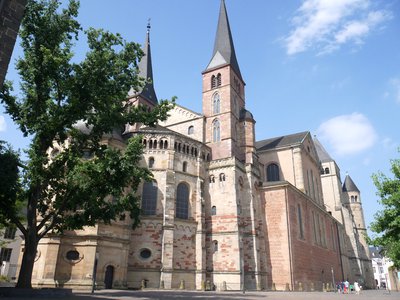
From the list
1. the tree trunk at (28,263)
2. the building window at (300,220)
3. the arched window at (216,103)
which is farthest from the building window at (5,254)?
the building window at (300,220)

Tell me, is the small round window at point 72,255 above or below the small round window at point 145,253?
below

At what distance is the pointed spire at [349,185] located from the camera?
7481cm

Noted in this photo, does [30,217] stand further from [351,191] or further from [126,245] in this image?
[351,191]

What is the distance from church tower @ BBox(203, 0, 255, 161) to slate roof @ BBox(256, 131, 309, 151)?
9146 mm

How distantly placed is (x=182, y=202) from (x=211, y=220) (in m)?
3.61

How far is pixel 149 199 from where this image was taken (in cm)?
3231

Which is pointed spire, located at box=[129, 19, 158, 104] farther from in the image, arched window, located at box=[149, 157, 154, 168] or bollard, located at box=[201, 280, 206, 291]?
bollard, located at box=[201, 280, 206, 291]

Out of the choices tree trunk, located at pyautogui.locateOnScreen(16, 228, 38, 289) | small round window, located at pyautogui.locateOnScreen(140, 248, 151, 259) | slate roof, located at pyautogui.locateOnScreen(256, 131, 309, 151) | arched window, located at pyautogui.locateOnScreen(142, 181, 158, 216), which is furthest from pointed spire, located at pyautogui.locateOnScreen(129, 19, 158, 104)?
tree trunk, located at pyautogui.locateOnScreen(16, 228, 38, 289)

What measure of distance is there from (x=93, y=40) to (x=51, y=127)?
5143 mm

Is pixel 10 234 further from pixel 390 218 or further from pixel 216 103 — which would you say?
pixel 390 218

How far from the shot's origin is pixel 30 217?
16.8 meters

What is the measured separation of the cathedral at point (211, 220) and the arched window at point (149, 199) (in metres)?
0.09

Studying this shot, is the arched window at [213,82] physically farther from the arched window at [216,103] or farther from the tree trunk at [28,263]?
the tree trunk at [28,263]

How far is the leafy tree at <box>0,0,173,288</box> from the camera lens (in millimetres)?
16109
